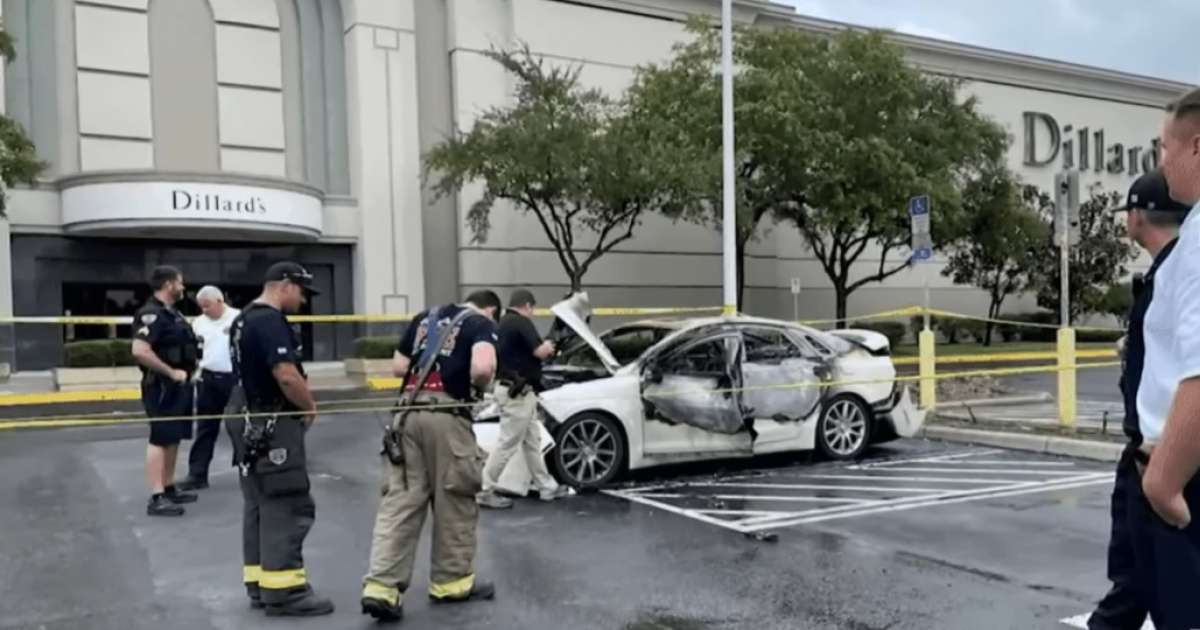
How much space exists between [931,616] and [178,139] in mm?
21441

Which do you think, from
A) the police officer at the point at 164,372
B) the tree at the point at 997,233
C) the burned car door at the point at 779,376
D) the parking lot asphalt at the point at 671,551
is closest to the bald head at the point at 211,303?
the police officer at the point at 164,372

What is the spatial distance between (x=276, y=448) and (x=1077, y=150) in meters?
37.9

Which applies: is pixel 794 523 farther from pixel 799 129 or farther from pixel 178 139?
pixel 178 139

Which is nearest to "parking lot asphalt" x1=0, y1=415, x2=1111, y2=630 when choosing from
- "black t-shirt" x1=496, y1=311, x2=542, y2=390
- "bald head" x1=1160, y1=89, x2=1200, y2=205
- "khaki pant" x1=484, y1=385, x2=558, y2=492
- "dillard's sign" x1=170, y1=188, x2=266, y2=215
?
"khaki pant" x1=484, y1=385, x2=558, y2=492

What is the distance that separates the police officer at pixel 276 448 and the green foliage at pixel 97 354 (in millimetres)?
14456

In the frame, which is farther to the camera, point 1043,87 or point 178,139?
point 1043,87

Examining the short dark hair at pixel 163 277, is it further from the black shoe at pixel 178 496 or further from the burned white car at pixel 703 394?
the burned white car at pixel 703 394

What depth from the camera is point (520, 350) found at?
25.4ft

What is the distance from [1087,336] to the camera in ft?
115

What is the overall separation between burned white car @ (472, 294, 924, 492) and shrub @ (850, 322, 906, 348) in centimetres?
1961

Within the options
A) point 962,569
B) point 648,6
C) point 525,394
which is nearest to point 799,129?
point 648,6

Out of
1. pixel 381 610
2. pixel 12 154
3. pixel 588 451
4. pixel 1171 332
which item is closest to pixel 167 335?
pixel 588 451

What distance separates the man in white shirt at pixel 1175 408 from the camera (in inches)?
85.7

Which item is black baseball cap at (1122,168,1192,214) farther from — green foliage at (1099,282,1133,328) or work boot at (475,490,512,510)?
green foliage at (1099,282,1133,328)
